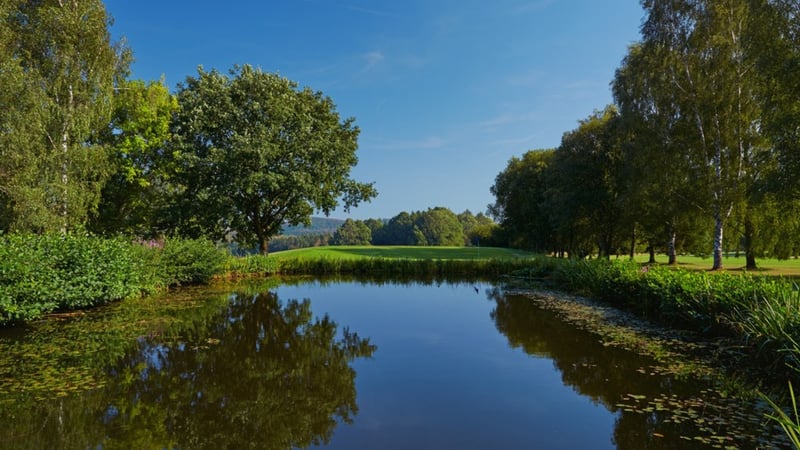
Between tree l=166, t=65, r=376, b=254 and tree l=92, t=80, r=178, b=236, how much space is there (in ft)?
3.99

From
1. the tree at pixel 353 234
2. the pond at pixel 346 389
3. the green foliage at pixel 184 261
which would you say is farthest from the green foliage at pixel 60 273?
the tree at pixel 353 234

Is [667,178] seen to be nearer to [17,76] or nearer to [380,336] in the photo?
[380,336]

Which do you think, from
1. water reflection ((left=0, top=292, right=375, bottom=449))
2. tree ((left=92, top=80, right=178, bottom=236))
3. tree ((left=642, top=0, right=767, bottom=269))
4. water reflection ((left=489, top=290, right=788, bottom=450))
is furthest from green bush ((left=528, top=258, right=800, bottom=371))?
tree ((left=92, top=80, right=178, bottom=236))

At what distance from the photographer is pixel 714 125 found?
66.2 feet

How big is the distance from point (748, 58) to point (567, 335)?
15508mm

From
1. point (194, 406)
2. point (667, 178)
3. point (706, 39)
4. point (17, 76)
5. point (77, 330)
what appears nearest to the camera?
point (194, 406)

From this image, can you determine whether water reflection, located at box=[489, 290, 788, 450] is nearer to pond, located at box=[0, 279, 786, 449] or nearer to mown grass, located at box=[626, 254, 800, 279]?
pond, located at box=[0, 279, 786, 449]

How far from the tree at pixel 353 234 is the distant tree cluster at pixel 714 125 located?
224ft

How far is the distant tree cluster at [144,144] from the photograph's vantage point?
595 inches

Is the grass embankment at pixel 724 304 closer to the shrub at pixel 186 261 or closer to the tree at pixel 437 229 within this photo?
the shrub at pixel 186 261

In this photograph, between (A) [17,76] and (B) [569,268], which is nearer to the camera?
(A) [17,76]

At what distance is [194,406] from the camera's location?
5.79 meters

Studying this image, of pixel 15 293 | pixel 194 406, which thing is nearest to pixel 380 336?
pixel 194 406

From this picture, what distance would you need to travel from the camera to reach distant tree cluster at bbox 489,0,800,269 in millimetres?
15234
